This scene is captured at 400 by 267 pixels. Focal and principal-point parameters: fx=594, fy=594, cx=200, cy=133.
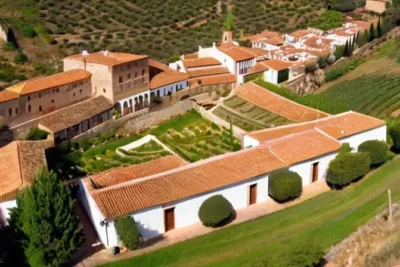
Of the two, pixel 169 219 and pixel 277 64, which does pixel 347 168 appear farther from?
pixel 277 64

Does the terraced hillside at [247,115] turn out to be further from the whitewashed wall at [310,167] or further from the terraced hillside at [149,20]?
the terraced hillside at [149,20]

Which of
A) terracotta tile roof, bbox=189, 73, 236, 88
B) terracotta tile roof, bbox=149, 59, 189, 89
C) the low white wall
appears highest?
terracotta tile roof, bbox=149, 59, 189, 89

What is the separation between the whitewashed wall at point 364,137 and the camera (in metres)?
30.4

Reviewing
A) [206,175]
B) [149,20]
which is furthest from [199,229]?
[149,20]

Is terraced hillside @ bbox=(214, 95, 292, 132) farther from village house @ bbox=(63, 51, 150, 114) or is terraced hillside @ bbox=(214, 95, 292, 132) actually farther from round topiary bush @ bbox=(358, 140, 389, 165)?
round topiary bush @ bbox=(358, 140, 389, 165)

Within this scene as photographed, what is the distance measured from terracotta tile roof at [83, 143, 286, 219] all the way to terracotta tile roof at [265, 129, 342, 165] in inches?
21.2

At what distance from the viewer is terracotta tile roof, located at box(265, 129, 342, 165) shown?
90.6 feet

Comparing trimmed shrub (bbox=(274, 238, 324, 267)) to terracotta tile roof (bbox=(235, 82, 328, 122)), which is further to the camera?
terracotta tile roof (bbox=(235, 82, 328, 122))

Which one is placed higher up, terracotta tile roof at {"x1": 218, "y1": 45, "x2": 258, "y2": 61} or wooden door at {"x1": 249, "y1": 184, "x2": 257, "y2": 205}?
terracotta tile roof at {"x1": 218, "y1": 45, "x2": 258, "y2": 61}

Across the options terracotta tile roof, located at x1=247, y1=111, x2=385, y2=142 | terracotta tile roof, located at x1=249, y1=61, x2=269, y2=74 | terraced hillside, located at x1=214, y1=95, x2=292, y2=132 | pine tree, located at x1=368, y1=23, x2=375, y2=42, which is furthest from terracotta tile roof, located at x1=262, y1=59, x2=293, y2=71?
pine tree, located at x1=368, y1=23, x2=375, y2=42

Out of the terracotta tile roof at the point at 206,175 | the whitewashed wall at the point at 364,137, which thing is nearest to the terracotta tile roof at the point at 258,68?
the whitewashed wall at the point at 364,137

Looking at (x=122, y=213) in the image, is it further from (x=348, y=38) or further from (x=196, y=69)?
(x=348, y=38)

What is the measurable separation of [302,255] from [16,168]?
46.1 feet

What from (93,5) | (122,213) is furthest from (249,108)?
(93,5)
